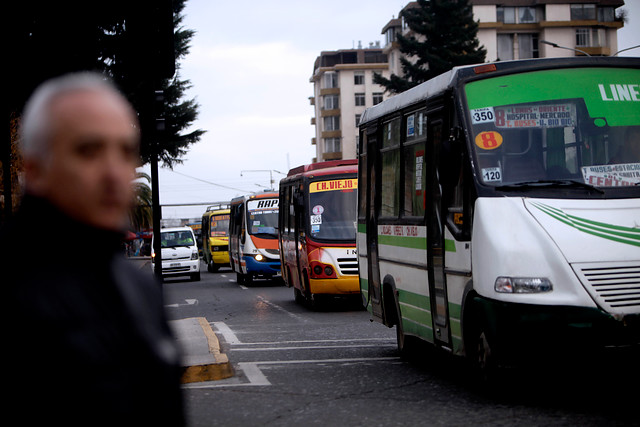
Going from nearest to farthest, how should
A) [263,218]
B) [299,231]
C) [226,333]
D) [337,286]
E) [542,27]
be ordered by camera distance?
[226,333], [337,286], [299,231], [263,218], [542,27]

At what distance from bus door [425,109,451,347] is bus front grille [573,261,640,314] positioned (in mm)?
1768

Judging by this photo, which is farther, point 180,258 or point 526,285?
point 180,258

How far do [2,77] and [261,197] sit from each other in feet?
47.6

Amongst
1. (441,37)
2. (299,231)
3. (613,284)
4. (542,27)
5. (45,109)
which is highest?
(542,27)

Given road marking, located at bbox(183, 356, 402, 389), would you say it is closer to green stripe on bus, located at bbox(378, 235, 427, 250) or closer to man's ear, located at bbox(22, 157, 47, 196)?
green stripe on bus, located at bbox(378, 235, 427, 250)

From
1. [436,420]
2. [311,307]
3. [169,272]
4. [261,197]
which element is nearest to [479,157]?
[436,420]

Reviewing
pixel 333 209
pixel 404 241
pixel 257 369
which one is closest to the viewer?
pixel 404 241

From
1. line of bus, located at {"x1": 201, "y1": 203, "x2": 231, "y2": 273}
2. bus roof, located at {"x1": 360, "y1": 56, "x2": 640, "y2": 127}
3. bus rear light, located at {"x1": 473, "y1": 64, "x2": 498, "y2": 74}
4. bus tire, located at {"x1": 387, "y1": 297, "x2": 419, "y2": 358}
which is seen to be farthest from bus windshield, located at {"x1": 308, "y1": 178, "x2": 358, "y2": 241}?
line of bus, located at {"x1": 201, "y1": 203, "x2": 231, "y2": 273}

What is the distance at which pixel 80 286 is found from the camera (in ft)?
5.91

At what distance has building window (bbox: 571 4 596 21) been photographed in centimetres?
8781

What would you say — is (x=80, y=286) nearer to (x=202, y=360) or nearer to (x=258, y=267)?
(x=202, y=360)

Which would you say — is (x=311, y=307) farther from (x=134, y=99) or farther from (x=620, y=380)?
(x=620, y=380)

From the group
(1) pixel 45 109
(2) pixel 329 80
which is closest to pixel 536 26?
(2) pixel 329 80

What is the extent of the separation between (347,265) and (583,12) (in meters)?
73.9
